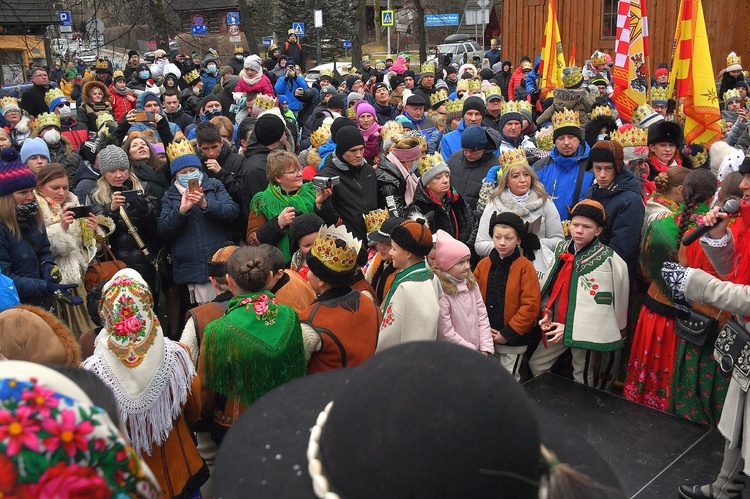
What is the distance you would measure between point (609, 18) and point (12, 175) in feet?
75.3

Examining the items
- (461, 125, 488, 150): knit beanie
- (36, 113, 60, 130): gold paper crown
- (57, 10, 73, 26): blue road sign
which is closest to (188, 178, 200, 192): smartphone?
(461, 125, 488, 150): knit beanie

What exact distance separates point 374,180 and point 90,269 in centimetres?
252

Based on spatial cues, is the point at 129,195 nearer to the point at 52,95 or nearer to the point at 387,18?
the point at 52,95

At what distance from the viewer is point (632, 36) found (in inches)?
328

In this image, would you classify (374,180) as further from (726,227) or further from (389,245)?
(726,227)

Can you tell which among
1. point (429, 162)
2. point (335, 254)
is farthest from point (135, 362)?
point (429, 162)

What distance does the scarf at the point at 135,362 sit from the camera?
309 cm

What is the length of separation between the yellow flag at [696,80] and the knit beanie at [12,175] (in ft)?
20.8

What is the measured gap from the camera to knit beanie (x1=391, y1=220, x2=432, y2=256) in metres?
4.25

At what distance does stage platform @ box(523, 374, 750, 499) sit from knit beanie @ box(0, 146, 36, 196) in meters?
3.98

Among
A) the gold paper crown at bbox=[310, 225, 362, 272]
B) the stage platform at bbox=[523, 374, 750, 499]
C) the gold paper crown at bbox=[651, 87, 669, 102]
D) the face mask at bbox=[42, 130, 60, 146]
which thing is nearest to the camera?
the gold paper crown at bbox=[310, 225, 362, 272]

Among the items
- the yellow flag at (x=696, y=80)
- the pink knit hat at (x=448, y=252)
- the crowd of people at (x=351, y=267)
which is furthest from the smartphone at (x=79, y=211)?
the yellow flag at (x=696, y=80)

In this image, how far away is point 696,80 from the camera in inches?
291

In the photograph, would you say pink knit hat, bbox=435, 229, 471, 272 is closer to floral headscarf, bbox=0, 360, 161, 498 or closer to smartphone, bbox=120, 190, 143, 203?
smartphone, bbox=120, 190, 143, 203
